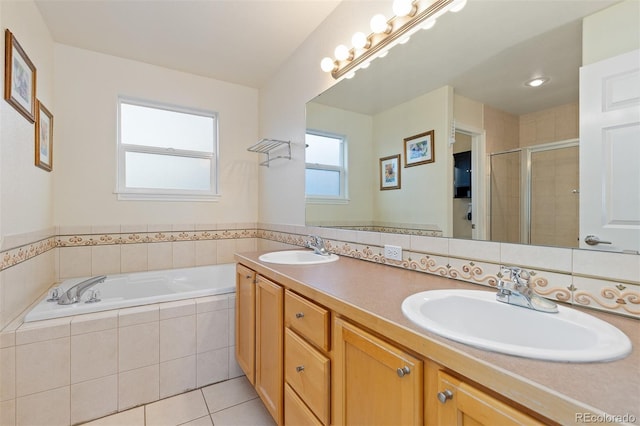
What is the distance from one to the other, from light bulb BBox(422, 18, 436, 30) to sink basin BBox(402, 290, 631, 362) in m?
1.17

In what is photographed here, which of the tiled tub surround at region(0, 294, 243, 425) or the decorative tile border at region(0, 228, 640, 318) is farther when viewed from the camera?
the tiled tub surround at region(0, 294, 243, 425)

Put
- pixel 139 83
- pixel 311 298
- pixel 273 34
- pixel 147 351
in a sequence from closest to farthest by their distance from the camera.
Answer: pixel 311 298 < pixel 147 351 < pixel 273 34 < pixel 139 83

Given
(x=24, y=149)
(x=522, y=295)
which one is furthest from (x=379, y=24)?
(x=24, y=149)

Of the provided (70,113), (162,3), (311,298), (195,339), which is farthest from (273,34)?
(195,339)

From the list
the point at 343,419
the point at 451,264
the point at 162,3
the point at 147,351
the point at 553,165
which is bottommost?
the point at 147,351

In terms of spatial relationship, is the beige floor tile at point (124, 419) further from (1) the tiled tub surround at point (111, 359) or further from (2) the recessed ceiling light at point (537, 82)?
(2) the recessed ceiling light at point (537, 82)

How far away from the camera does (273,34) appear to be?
2.17 m

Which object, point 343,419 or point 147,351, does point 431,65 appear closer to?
point 343,419

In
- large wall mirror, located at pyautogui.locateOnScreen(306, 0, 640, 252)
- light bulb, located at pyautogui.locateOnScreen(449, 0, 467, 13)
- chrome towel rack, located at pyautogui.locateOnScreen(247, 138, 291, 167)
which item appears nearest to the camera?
large wall mirror, located at pyautogui.locateOnScreen(306, 0, 640, 252)

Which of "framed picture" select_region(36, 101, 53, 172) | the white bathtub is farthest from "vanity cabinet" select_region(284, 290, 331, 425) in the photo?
"framed picture" select_region(36, 101, 53, 172)

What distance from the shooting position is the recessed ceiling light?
97 centimetres

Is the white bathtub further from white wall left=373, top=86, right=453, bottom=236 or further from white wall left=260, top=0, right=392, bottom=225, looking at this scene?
white wall left=373, top=86, right=453, bottom=236

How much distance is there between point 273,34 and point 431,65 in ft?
4.50

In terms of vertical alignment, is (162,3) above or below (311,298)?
above
